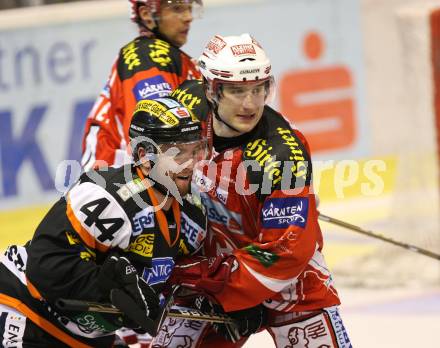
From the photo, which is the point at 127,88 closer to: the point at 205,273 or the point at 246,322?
the point at 205,273

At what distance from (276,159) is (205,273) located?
442 millimetres

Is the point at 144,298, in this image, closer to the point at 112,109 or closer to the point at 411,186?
the point at 112,109

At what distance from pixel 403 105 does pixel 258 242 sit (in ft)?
14.1

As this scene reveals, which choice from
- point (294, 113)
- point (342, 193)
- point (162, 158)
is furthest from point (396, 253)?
point (162, 158)

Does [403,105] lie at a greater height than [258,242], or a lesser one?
lesser

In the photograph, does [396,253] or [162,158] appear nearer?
[162,158]

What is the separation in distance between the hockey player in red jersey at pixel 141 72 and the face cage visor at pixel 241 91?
751mm

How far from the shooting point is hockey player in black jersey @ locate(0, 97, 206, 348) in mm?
3436

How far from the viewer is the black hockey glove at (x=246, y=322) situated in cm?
395

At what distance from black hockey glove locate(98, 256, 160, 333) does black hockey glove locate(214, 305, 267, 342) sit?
506 mm

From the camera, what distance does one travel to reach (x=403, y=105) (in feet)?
26.2

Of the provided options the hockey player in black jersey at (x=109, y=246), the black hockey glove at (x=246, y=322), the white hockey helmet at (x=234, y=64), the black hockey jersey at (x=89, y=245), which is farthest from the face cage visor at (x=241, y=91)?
the black hockey glove at (x=246, y=322)

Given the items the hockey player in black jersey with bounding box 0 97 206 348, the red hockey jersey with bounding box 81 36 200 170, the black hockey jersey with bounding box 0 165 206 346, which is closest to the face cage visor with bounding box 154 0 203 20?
the red hockey jersey with bounding box 81 36 200 170

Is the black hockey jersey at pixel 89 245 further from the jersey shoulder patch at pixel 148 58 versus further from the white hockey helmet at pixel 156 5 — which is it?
the white hockey helmet at pixel 156 5
